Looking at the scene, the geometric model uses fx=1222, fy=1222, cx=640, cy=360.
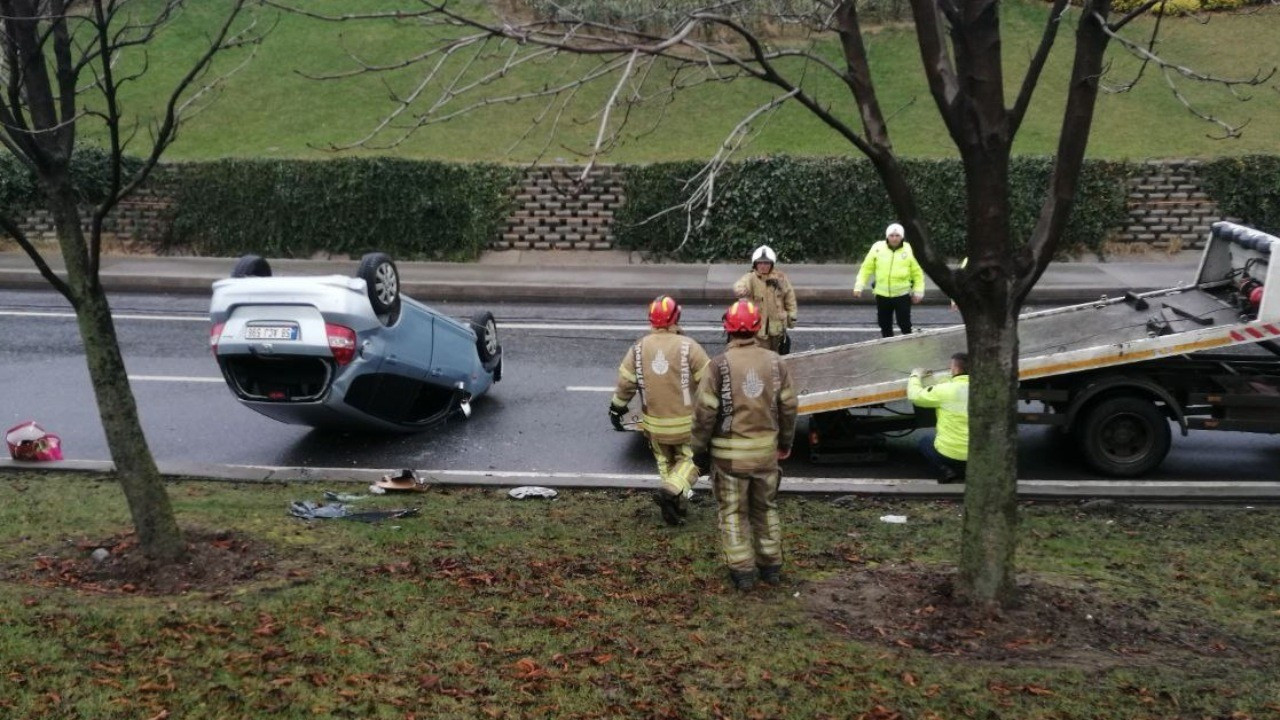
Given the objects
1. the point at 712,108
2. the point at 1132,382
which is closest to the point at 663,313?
the point at 1132,382

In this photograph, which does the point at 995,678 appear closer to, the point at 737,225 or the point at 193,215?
the point at 737,225

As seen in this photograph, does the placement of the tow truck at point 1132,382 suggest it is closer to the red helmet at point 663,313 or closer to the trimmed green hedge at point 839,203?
the red helmet at point 663,313

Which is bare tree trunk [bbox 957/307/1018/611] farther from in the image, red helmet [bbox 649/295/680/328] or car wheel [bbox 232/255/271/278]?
car wheel [bbox 232/255/271/278]

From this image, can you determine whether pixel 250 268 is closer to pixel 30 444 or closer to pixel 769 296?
pixel 30 444

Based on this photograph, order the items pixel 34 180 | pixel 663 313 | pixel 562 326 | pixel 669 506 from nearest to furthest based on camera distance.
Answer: pixel 669 506, pixel 663 313, pixel 562 326, pixel 34 180

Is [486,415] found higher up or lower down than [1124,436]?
lower down

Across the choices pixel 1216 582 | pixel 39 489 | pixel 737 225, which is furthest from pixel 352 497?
pixel 737 225

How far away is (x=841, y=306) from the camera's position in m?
18.8

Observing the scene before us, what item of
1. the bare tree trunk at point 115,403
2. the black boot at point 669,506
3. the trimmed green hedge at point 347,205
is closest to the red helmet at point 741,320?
the black boot at point 669,506

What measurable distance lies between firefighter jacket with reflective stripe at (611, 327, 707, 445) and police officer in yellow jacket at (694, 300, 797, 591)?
1.66 meters

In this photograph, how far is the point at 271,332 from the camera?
404 inches

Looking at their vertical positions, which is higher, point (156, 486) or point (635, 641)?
point (156, 486)

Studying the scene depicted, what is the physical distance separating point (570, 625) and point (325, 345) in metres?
4.68

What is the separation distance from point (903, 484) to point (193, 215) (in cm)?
1693
